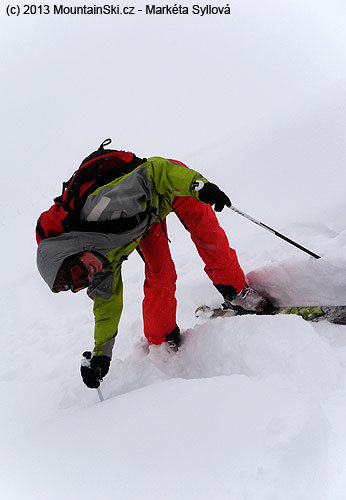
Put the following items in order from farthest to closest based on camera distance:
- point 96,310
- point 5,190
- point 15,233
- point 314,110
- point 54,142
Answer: point 54,142
point 5,190
point 15,233
point 314,110
point 96,310

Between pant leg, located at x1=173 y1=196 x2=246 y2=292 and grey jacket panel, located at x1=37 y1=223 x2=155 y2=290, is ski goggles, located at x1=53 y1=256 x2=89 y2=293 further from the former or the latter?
pant leg, located at x1=173 y1=196 x2=246 y2=292

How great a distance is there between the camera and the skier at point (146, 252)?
6.50 ft

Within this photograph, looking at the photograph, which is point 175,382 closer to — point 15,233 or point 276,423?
point 276,423

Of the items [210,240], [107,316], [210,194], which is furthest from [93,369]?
[210,194]

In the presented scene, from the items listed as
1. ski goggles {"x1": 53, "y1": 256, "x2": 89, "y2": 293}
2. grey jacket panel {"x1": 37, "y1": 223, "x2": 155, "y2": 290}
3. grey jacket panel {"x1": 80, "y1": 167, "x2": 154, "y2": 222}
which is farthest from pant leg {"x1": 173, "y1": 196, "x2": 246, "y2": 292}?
ski goggles {"x1": 53, "y1": 256, "x2": 89, "y2": 293}

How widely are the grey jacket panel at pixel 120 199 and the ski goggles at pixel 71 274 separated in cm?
28

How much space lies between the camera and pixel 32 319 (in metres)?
4.38

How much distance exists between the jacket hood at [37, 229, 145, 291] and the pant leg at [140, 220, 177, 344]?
2.36 feet

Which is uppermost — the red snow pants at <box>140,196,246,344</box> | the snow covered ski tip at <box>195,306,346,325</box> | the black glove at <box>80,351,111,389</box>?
the red snow pants at <box>140,196,246,344</box>

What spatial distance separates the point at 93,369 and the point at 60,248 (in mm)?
933

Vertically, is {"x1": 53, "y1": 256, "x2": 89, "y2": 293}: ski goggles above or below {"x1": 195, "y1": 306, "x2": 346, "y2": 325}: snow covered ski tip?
above

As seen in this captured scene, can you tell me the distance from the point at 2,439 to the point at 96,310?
0.95 meters

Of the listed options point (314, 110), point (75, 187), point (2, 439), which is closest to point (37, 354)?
point (2, 439)

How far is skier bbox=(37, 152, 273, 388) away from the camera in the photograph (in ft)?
6.50
